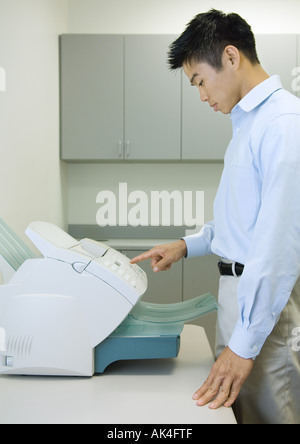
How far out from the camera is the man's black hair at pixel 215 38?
1131 millimetres

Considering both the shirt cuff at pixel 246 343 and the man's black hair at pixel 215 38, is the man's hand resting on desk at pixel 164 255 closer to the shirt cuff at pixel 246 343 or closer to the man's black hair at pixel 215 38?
the shirt cuff at pixel 246 343

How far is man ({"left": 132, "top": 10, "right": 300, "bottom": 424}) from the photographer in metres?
0.98

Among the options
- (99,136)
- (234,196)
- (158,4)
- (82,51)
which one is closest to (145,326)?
(234,196)

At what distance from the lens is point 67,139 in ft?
10.2

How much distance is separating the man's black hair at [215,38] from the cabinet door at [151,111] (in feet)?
6.39

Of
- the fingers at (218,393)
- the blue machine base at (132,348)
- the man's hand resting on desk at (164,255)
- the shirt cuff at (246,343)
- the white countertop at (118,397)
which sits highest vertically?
the man's hand resting on desk at (164,255)

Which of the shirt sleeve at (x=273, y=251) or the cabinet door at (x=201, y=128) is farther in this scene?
the cabinet door at (x=201, y=128)

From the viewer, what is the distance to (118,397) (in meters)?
1.00

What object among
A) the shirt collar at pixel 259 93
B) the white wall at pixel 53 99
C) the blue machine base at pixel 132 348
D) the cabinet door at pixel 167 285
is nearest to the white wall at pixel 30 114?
the white wall at pixel 53 99

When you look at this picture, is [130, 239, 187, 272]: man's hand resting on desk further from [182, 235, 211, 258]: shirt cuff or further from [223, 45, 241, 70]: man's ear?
[223, 45, 241, 70]: man's ear

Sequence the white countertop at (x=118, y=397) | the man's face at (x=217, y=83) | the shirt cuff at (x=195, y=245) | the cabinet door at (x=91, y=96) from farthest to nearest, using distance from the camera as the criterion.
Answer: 1. the cabinet door at (x=91, y=96)
2. the shirt cuff at (x=195, y=245)
3. the man's face at (x=217, y=83)
4. the white countertop at (x=118, y=397)

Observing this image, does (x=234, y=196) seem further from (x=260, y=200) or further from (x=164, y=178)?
(x=164, y=178)

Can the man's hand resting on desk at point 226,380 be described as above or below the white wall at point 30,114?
below

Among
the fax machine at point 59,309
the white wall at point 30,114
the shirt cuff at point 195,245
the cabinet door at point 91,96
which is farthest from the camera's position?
the cabinet door at point 91,96
